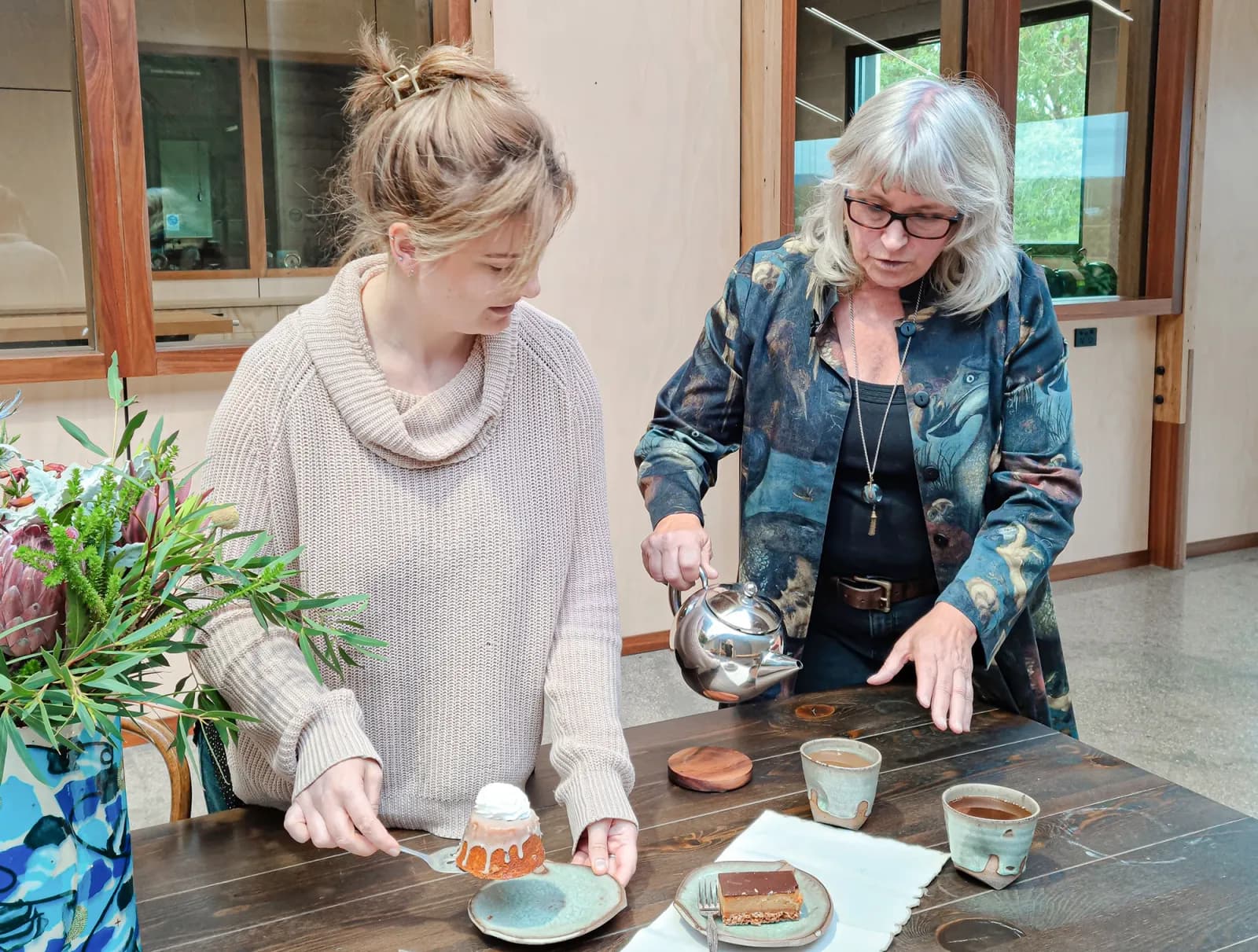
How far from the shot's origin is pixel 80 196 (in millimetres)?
3213

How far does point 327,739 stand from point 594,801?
0.28 meters

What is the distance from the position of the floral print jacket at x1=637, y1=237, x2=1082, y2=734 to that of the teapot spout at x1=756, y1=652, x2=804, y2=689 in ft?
1.21

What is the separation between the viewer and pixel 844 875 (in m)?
1.19

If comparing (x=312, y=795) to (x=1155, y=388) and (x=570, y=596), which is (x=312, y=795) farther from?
(x=1155, y=388)

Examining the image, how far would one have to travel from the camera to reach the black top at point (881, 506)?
5.89 feet

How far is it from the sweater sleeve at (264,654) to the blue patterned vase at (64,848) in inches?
11.0

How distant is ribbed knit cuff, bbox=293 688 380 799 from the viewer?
1.14m

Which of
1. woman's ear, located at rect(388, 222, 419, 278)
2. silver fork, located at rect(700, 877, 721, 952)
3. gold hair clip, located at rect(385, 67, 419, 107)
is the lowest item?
silver fork, located at rect(700, 877, 721, 952)

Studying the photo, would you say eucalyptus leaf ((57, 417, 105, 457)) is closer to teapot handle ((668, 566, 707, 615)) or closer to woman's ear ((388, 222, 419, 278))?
woman's ear ((388, 222, 419, 278))

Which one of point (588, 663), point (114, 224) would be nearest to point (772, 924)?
point (588, 663)

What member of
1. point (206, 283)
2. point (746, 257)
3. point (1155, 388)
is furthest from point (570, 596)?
point (1155, 388)

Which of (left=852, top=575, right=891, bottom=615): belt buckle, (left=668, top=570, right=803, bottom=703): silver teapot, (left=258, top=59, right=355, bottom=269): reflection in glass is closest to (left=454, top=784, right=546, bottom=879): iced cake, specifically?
(left=668, top=570, right=803, bottom=703): silver teapot

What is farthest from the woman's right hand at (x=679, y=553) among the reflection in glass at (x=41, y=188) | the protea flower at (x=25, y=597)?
the reflection in glass at (x=41, y=188)

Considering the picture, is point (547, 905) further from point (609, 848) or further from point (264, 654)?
point (264, 654)
